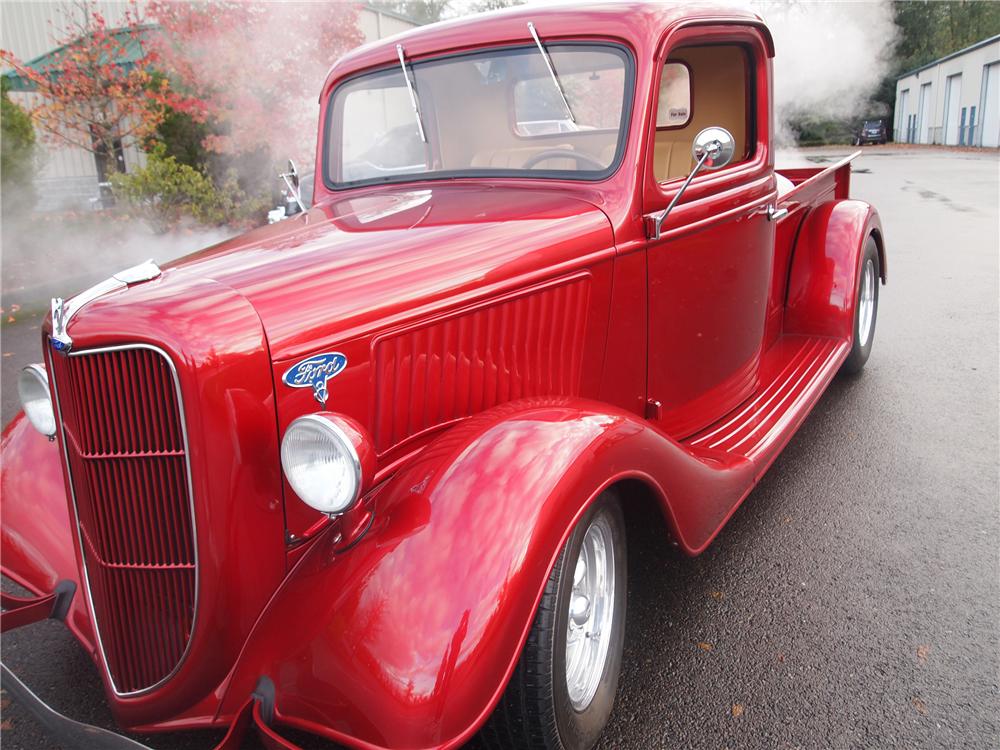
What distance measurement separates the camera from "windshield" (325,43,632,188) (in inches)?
103

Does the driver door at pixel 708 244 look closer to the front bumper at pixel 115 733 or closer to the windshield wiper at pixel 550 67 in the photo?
the windshield wiper at pixel 550 67

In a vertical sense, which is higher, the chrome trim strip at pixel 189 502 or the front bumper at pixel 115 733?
the chrome trim strip at pixel 189 502

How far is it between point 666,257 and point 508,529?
4.39 ft

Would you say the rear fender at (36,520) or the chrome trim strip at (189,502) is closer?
the chrome trim strip at (189,502)

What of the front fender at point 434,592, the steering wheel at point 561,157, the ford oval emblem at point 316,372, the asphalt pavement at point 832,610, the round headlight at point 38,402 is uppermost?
the steering wheel at point 561,157

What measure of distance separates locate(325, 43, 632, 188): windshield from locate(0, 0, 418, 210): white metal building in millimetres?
10392

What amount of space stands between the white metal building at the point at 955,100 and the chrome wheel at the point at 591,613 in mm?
27666

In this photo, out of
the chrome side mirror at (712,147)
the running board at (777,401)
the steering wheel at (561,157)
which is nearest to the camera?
the chrome side mirror at (712,147)

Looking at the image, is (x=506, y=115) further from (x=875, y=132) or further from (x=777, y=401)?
(x=875, y=132)

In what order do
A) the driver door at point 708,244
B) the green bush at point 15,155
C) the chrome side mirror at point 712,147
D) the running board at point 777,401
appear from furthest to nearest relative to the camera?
the green bush at point 15,155 < the running board at point 777,401 < the driver door at point 708,244 < the chrome side mirror at point 712,147

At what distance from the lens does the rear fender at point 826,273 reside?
3.96 metres

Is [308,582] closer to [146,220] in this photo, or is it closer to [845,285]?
[845,285]

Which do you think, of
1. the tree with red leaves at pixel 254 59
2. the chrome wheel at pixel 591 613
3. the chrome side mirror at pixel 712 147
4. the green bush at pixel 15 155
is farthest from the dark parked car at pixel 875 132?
the chrome wheel at pixel 591 613

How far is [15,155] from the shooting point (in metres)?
9.41
